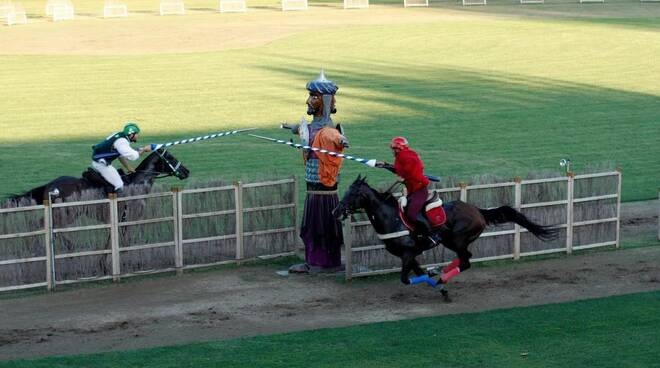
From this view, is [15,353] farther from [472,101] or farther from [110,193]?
[472,101]

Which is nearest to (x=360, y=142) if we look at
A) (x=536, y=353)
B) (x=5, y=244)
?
(x=5, y=244)

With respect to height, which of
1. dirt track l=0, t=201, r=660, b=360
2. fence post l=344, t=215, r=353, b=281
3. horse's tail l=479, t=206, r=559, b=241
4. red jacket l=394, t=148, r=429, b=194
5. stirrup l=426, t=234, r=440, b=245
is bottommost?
dirt track l=0, t=201, r=660, b=360

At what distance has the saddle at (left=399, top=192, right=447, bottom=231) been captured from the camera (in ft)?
49.4

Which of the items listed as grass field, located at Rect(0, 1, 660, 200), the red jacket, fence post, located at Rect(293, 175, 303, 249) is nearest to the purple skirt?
fence post, located at Rect(293, 175, 303, 249)

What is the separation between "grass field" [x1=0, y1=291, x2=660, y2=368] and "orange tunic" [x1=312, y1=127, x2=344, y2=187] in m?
3.35

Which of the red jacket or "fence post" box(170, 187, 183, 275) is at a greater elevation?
the red jacket

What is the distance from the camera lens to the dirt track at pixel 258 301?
1348cm

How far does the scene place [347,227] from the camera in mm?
16078

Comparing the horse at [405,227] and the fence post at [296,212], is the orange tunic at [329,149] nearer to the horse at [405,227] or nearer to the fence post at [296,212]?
the fence post at [296,212]

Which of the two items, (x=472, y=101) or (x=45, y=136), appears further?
(x=472, y=101)

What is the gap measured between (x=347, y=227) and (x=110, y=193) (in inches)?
139

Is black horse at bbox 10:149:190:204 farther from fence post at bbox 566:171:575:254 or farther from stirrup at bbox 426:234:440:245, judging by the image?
fence post at bbox 566:171:575:254

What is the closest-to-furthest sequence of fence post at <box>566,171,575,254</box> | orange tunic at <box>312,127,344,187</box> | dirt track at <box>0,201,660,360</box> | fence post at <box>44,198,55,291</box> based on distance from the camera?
dirt track at <box>0,201,660,360</box> → fence post at <box>44,198,55,291</box> → orange tunic at <box>312,127,344,187</box> → fence post at <box>566,171,575,254</box>

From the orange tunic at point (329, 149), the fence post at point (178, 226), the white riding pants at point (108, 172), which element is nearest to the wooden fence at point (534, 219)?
the orange tunic at point (329, 149)
